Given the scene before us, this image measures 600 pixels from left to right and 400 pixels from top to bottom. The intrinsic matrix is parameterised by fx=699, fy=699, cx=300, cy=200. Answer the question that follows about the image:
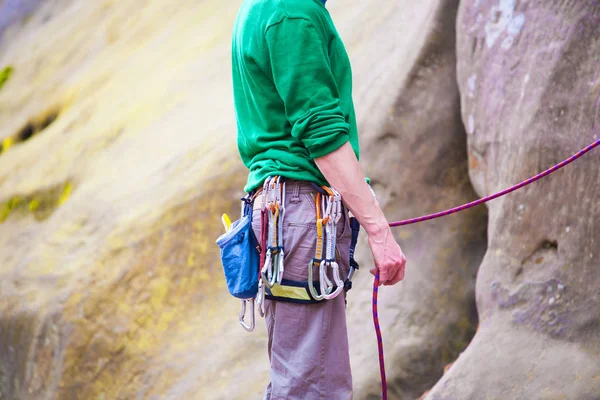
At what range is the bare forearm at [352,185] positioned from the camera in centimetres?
244

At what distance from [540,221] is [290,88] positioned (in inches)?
78.5

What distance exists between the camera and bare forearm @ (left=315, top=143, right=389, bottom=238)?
7.99 feet

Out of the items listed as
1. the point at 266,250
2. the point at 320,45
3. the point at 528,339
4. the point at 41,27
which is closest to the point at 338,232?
the point at 266,250

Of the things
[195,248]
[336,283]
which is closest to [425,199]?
[195,248]

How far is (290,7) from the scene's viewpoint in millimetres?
2404

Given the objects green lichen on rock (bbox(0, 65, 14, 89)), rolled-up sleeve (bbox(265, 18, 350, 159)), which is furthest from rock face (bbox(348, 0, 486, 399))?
green lichen on rock (bbox(0, 65, 14, 89))

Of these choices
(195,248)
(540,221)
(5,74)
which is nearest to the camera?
(540,221)

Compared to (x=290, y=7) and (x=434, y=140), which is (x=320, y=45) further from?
(x=434, y=140)

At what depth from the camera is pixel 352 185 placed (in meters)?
2.46

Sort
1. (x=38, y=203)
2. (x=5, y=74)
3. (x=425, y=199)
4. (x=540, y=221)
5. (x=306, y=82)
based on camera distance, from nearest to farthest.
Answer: (x=306, y=82) → (x=540, y=221) → (x=425, y=199) → (x=38, y=203) → (x=5, y=74)

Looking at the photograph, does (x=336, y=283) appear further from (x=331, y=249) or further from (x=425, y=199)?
(x=425, y=199)

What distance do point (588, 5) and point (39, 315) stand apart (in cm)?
438

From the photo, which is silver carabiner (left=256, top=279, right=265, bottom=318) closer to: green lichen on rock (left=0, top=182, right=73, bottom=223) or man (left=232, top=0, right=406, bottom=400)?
man (left=232, top=0, right=406, bottom=400)

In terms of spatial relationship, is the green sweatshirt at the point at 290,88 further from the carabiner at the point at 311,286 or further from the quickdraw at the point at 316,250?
the carabiner at the point at 311,286
